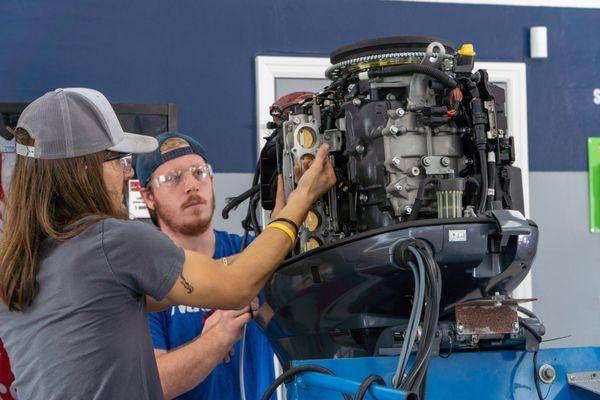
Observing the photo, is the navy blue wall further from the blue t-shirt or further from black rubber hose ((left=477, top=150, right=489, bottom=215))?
black rubber hose ((left=477, top=150, right=489, bottom=215))

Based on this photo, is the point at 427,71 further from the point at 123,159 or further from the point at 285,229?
the point at 123,159

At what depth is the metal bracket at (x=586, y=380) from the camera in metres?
1.69

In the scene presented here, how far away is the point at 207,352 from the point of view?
203cm

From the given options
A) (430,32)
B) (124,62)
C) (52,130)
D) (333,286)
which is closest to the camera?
(52,130)

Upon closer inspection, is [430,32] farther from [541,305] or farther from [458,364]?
[458,364]

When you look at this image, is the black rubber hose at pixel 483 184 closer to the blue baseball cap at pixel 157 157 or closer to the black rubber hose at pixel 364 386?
the black rubber hose at pixel 364 386

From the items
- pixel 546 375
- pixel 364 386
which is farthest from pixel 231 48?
pixel 364 386

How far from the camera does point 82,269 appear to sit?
4.98ft

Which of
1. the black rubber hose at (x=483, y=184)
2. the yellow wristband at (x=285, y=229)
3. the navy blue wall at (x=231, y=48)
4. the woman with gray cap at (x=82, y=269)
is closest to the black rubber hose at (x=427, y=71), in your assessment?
the black rubber hose at (x=483, y=184)

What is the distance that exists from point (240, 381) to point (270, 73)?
196cm

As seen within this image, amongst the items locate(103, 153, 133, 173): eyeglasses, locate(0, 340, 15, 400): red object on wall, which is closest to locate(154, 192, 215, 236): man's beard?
locate(103, 153, 133, 173): eyeglasses

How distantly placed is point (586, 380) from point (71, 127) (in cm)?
114

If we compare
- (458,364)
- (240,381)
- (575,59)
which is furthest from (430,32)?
(458,364)

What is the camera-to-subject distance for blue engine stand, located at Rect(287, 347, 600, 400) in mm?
1589
